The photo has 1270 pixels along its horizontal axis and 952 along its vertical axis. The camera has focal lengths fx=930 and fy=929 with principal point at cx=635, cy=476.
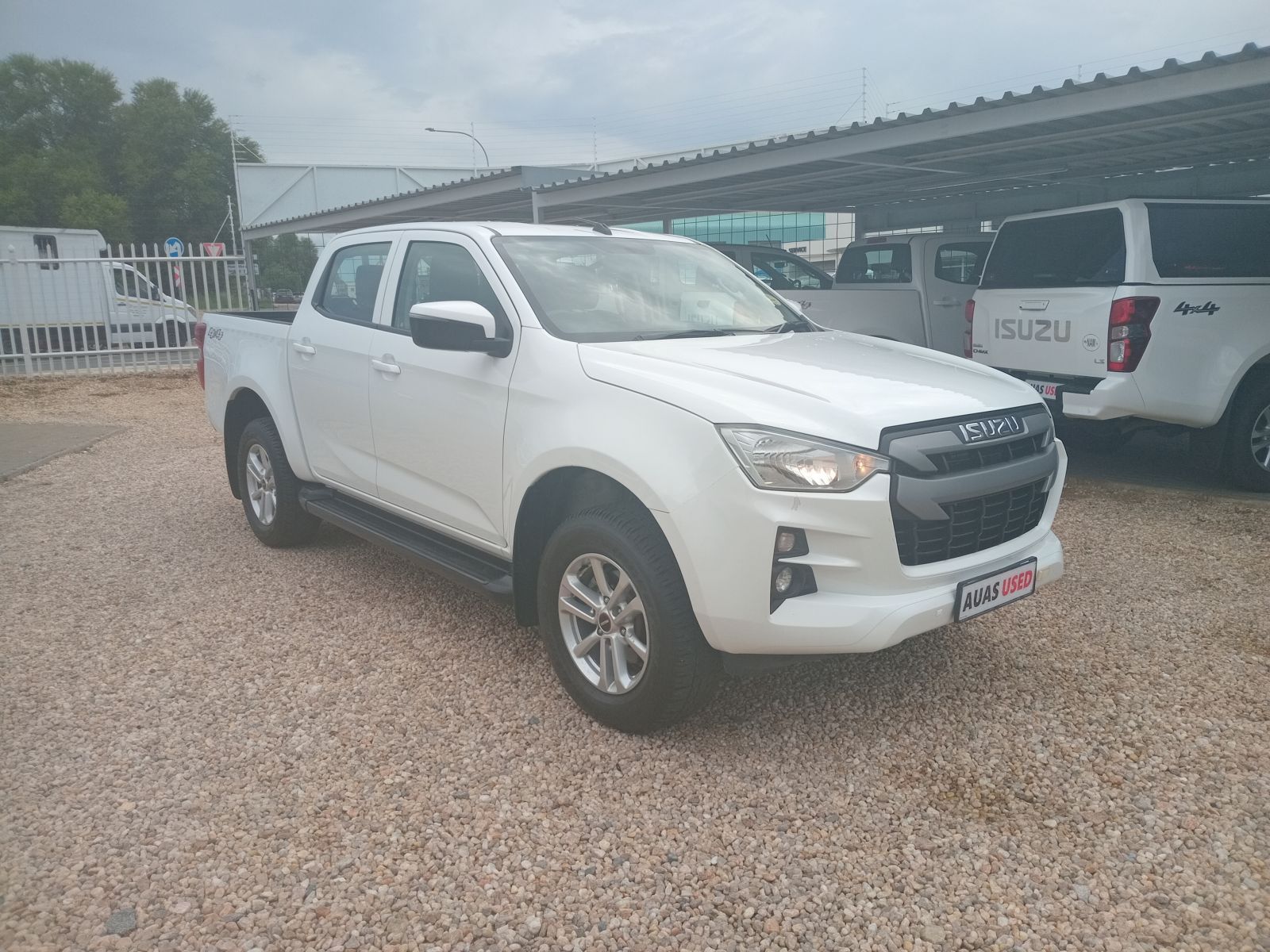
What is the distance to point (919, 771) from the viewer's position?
3.16 meters

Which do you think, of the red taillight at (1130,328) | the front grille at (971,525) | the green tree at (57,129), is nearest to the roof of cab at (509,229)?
the front grille at (971,525)

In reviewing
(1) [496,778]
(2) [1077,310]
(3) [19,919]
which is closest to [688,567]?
(1) [496,778]

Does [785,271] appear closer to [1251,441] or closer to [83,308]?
[1251,441]

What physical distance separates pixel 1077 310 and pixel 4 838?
6.55 m

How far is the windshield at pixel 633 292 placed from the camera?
3814 millimetres

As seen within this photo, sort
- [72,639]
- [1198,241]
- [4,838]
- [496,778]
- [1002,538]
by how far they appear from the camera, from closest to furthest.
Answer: [4,838], [496,778], [1002,538], [72,639], [1198,241]

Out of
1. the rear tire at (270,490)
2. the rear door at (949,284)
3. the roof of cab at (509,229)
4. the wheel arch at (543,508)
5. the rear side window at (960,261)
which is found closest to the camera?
the wheel arch at (543,508)

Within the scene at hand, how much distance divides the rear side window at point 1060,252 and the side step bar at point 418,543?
4.84m

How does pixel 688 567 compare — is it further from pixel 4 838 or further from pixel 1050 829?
pixel 4 838

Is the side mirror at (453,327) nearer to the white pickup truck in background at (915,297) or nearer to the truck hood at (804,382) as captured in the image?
the truck hood at (804,382)

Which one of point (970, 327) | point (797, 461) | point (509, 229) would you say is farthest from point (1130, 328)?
point (797, 461)

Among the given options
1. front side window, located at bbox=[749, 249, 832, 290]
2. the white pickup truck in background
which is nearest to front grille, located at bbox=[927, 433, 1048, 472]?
the white pickup truck in background

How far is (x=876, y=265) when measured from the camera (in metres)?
10.8

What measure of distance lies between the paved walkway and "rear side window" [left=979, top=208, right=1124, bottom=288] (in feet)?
27.7
